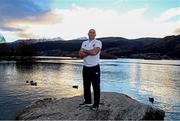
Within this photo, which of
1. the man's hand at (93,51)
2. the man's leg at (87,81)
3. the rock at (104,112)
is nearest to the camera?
the man's hand at (93,51)

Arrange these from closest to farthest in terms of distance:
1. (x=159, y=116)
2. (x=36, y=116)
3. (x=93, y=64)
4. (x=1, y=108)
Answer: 1. (x=93, y=64)
2. (x=36, y=116)
3. (x=159, y=116)
4. (x=1, y=108)

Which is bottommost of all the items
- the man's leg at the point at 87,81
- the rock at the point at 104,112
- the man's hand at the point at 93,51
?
the rock at the point at 104,112

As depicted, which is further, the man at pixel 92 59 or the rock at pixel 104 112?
the rock at pixel 104 112

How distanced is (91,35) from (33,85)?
31.3 metres

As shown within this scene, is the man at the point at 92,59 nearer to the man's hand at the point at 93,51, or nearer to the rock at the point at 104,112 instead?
the man's hand at the point at 93,51

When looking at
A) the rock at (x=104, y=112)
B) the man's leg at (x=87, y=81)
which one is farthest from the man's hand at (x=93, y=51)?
the rock at (x=104, y=112)

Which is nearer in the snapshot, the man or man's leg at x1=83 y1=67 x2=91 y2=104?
the man

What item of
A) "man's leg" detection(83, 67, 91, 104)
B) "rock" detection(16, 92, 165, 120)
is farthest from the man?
"rock" detection(16, 92, 165, 120)

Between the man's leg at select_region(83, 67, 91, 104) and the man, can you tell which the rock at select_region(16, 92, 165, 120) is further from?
the man

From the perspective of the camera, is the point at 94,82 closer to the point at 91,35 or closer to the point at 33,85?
the point at 91,35

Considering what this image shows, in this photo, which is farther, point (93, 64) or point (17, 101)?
point (17, 101)

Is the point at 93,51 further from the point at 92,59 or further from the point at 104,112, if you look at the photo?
the point at 104,112

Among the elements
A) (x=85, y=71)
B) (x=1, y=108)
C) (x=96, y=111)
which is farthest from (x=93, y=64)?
(x=1, y=108)

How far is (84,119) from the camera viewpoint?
14.8 metres
